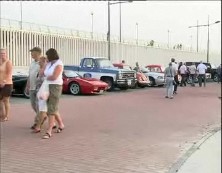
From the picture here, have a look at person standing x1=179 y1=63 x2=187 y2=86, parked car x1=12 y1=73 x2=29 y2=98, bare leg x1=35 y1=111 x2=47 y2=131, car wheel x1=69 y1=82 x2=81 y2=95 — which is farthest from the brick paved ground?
person standing x1=179 y1=63 x2=187 y2=86

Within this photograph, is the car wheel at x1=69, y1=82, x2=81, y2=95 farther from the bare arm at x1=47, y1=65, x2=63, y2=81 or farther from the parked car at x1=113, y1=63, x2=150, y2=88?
the bare arm at x1=47, y1=65, x2=63, y2=81

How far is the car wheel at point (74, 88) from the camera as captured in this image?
21.8 metres

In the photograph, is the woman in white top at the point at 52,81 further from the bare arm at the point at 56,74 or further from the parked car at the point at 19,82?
the parked car at the point at 19,82

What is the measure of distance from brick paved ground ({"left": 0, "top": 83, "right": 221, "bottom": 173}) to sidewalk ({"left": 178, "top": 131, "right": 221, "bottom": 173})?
10.9 inches

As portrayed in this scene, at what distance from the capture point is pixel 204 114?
1377 cm

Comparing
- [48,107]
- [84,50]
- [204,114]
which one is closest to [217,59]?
[84,50]

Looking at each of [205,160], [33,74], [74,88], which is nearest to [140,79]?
[74,88]

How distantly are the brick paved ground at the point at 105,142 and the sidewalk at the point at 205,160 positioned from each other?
278 millimetres

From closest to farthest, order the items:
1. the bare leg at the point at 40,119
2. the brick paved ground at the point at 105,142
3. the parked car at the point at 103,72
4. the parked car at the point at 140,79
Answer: the brick paved ground at the point at 105,142
the bare leg at the point at 40,119
the parked car at the point at 103,72
the parked car at the point at 140,79

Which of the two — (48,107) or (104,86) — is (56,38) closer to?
(104,86)

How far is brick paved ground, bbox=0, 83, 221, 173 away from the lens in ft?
21.8

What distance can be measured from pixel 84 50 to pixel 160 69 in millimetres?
17508

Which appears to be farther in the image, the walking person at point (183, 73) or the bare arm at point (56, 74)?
the walking person at point (183, 73)

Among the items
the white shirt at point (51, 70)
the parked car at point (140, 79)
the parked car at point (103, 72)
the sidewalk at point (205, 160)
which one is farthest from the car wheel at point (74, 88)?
the sidewalk at point (205, 160)
